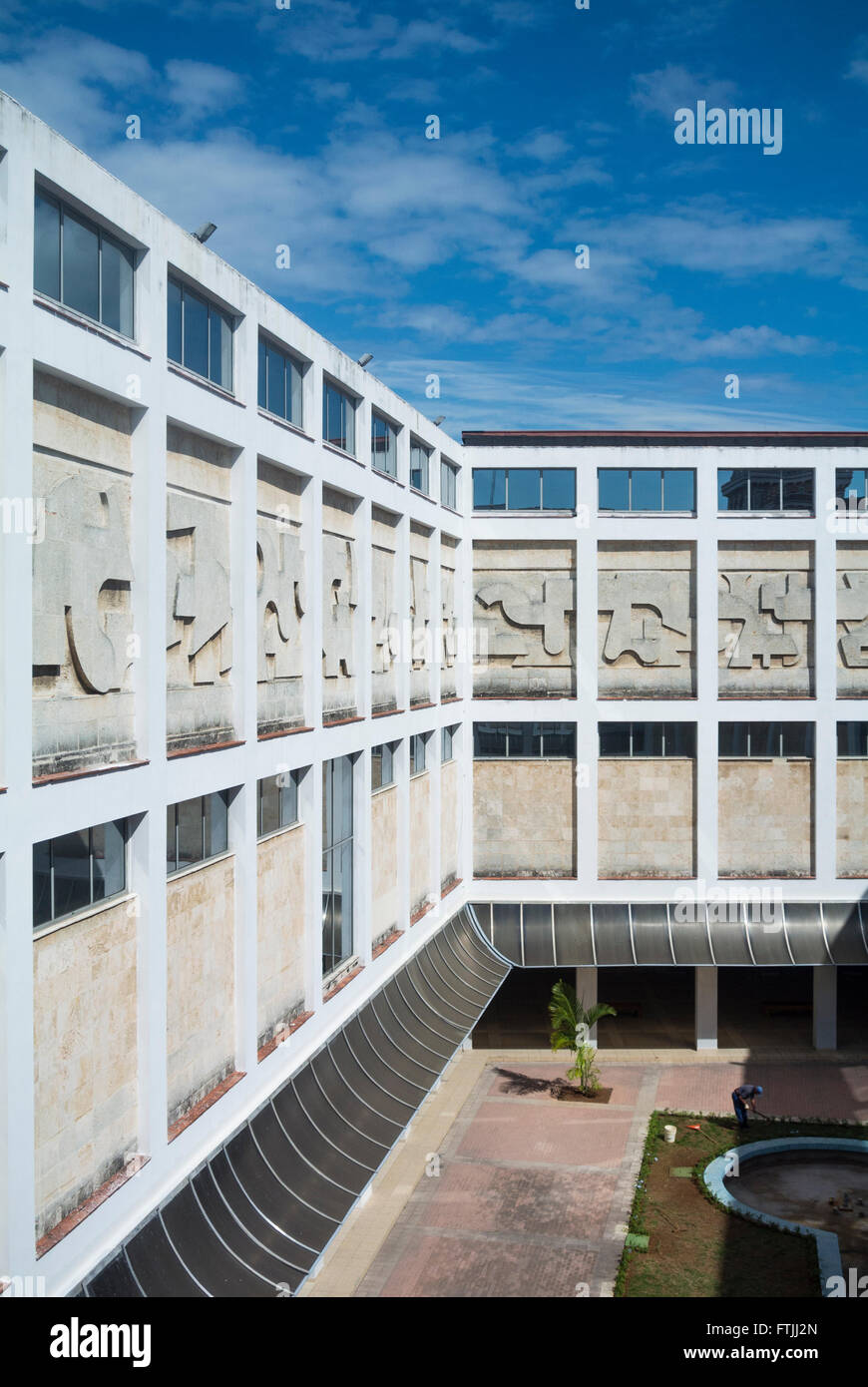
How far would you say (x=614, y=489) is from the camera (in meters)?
35.7

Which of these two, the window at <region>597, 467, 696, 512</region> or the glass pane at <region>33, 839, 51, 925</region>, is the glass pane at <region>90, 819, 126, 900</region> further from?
the window at <region>597, 467, 696, 512</region>

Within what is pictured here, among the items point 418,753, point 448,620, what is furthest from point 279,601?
point 448,620

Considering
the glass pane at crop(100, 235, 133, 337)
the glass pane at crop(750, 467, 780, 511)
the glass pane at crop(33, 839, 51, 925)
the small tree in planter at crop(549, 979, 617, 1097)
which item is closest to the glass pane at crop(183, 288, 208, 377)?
the glass pane at crop(100, 235, 133, 337)

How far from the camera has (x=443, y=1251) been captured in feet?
78.3

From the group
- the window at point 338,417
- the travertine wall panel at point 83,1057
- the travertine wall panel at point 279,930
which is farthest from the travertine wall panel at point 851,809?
the travertine wall panel at point 83,1057

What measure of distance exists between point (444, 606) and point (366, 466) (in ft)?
31.4

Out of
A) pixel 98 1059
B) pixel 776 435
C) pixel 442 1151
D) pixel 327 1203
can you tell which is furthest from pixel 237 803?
A: pixel 776 435

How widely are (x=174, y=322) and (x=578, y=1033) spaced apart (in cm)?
2426

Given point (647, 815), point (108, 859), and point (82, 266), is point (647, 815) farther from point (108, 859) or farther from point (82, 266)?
point (82, 266)

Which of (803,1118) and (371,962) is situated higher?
(371,962)
